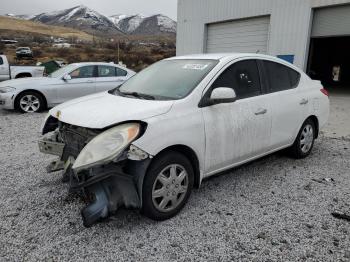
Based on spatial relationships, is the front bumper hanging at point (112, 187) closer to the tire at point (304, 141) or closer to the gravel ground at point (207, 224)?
the gravel ground at point (207, 224)

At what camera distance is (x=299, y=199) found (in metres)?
3.79

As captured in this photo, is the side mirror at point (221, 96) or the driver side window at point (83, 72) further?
the driver side window at point (83, 72)

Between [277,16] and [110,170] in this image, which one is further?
[277,16]

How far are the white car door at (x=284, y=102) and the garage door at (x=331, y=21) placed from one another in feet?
29.0

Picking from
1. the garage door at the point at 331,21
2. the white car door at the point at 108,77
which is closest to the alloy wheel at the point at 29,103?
the white car door at the point at 108,77

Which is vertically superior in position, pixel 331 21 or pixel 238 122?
pixel 331 21

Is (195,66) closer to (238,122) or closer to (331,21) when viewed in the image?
(238,122)

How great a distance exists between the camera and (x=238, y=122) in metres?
3.72

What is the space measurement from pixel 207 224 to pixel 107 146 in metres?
1.28

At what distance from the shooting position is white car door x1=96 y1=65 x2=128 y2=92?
9.81 metres

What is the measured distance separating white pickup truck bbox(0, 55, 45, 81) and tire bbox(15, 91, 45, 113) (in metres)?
4.64

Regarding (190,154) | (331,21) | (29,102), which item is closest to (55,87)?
(29,102)

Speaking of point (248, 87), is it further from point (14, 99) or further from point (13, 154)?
point (14, 99)

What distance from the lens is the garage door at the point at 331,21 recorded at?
11844 mm
